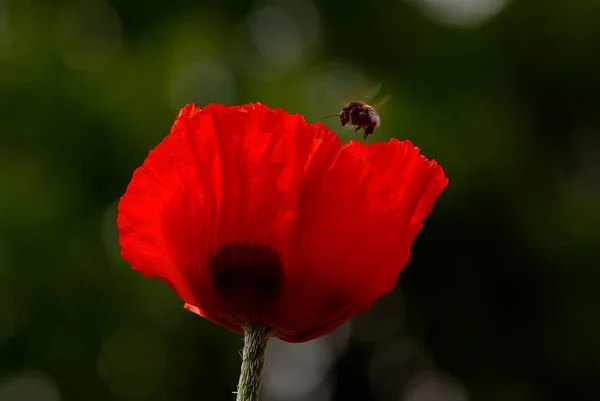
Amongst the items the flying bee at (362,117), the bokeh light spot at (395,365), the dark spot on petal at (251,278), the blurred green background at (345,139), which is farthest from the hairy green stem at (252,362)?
the bokeh light spot at (395,365)

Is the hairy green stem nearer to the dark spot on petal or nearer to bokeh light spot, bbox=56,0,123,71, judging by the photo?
the dark spot on petal

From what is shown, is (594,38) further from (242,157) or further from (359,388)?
(242,157)

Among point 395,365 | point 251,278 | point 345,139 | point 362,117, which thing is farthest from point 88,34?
point 251,278

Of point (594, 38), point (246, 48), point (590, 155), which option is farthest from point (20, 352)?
point (594, 38)

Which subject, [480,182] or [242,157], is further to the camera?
[480,182]

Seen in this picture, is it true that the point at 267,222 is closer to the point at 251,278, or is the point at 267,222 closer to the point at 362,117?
the point at 251,278

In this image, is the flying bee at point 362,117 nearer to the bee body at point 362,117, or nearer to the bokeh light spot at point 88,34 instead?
the bee body at point 362,117
